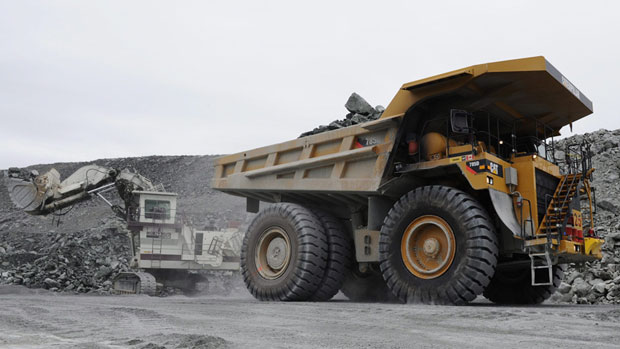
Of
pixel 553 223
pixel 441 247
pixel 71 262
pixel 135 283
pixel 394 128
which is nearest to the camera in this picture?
pixel 441 247

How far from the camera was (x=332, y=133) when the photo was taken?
340 inches

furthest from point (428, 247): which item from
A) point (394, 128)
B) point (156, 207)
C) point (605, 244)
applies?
point (156, 207)

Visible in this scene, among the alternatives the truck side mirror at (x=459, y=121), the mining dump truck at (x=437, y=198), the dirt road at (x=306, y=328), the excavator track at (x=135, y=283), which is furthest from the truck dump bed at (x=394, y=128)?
the excavator track at (x=135, y=283)

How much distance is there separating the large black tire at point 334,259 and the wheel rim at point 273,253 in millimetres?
552

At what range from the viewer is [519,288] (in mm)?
8555

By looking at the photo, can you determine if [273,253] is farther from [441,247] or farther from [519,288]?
[519,288]

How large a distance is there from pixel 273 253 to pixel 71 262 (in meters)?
10.8

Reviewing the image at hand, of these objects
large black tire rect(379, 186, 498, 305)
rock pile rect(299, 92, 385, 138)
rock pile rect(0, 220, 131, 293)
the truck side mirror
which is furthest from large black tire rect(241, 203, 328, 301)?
rock pile rect(0, 220, 131, 293)

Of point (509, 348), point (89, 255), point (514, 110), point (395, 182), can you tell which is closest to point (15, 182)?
point (89, 255)

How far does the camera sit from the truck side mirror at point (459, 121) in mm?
7211

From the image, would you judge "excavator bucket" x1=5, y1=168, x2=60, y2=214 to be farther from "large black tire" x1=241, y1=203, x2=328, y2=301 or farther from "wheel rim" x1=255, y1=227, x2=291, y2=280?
"wheel rim" x1=255, y1=227, x2=291, y2=280

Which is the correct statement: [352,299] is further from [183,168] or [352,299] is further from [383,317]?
[183,168]

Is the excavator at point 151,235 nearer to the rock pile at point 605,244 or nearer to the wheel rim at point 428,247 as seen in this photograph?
the rock pile at point 605,244

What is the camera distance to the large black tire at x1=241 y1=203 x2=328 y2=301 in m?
8.22
